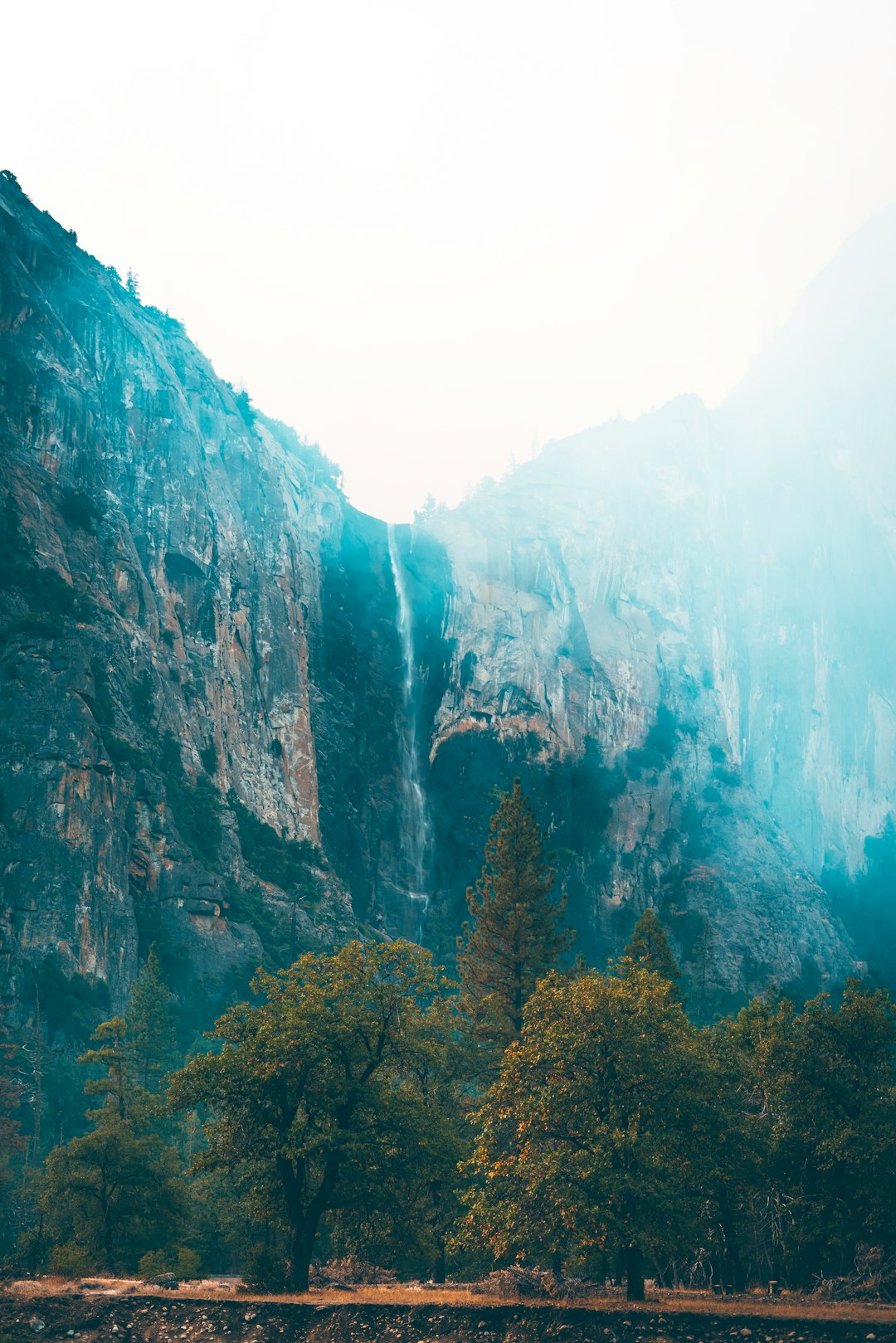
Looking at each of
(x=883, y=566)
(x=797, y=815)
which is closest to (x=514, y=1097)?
(x=797, y=815)

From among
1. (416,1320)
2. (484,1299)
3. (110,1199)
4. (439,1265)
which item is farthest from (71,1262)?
(484,1299)

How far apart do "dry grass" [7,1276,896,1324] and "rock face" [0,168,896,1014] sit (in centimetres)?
3683

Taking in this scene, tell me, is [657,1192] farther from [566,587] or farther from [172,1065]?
[566,587]

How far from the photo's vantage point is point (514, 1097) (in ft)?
87.6

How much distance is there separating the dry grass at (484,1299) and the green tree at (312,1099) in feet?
7.44

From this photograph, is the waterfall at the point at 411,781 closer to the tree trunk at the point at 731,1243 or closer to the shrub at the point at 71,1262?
the shrub at the point at 71,1262

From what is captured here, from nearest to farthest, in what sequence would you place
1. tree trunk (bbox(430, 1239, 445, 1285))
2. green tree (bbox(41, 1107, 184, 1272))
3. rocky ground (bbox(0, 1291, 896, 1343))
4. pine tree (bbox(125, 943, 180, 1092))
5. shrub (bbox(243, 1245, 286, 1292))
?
rocky ground (bbox(0, 1291, 896, 1343)), shrub (bbox(243, 1245, 286, 1292)), tree trunk (bbox(430, 1239, 445, 1285)), green tree (bbox(41, 1107, 184, 1272)), pine tree (bbox(125, 943, 180, 1092))

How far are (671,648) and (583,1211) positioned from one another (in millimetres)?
111293

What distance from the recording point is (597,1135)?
23.9 metres

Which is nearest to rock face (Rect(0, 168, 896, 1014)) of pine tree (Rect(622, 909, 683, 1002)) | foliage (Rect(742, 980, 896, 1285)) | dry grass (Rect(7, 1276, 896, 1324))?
pine tree (Rect(622, 909, 683, 1002))

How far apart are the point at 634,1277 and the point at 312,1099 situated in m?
9.03

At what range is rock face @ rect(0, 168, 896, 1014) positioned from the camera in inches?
2847

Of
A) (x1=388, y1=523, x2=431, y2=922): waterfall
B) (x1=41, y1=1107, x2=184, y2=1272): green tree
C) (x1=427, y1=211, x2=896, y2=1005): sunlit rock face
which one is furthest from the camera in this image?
(x1=427, y1=211, x2=896, y2=1005): sunlit rock face

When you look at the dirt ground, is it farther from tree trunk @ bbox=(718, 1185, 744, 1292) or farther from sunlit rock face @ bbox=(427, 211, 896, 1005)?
sunlit rock face @ bbox=(427, 211, 896, 1005)
